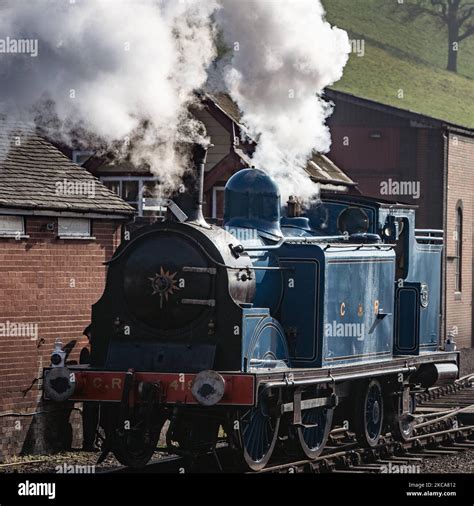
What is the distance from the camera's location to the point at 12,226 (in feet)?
48.0

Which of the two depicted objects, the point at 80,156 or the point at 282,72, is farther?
the point at 80,156

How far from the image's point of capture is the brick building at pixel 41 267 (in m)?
14.7

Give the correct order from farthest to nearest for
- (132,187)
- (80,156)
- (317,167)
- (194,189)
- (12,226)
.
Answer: (317,167), (80,156), (132,187), (12,226), (194,189)

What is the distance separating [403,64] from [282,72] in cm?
7715

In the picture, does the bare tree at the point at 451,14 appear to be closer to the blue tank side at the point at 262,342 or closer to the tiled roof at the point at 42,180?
the tiled roof at the point at 42,180

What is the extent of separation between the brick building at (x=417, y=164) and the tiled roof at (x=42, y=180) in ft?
55.8

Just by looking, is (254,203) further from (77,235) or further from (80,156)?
(80,156)

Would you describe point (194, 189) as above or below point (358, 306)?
above

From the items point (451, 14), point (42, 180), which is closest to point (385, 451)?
point (42, 180)

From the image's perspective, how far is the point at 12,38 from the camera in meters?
11.6

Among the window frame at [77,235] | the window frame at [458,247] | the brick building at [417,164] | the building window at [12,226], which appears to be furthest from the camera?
the window frame at [458,247]

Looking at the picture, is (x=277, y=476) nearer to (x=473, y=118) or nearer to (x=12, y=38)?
(x=12, y=38)

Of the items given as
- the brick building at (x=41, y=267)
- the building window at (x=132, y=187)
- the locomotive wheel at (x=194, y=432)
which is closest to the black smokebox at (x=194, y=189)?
the locomotive wheel at (x=194, y=432)

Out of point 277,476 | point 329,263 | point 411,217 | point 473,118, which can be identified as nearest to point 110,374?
point 277,476
